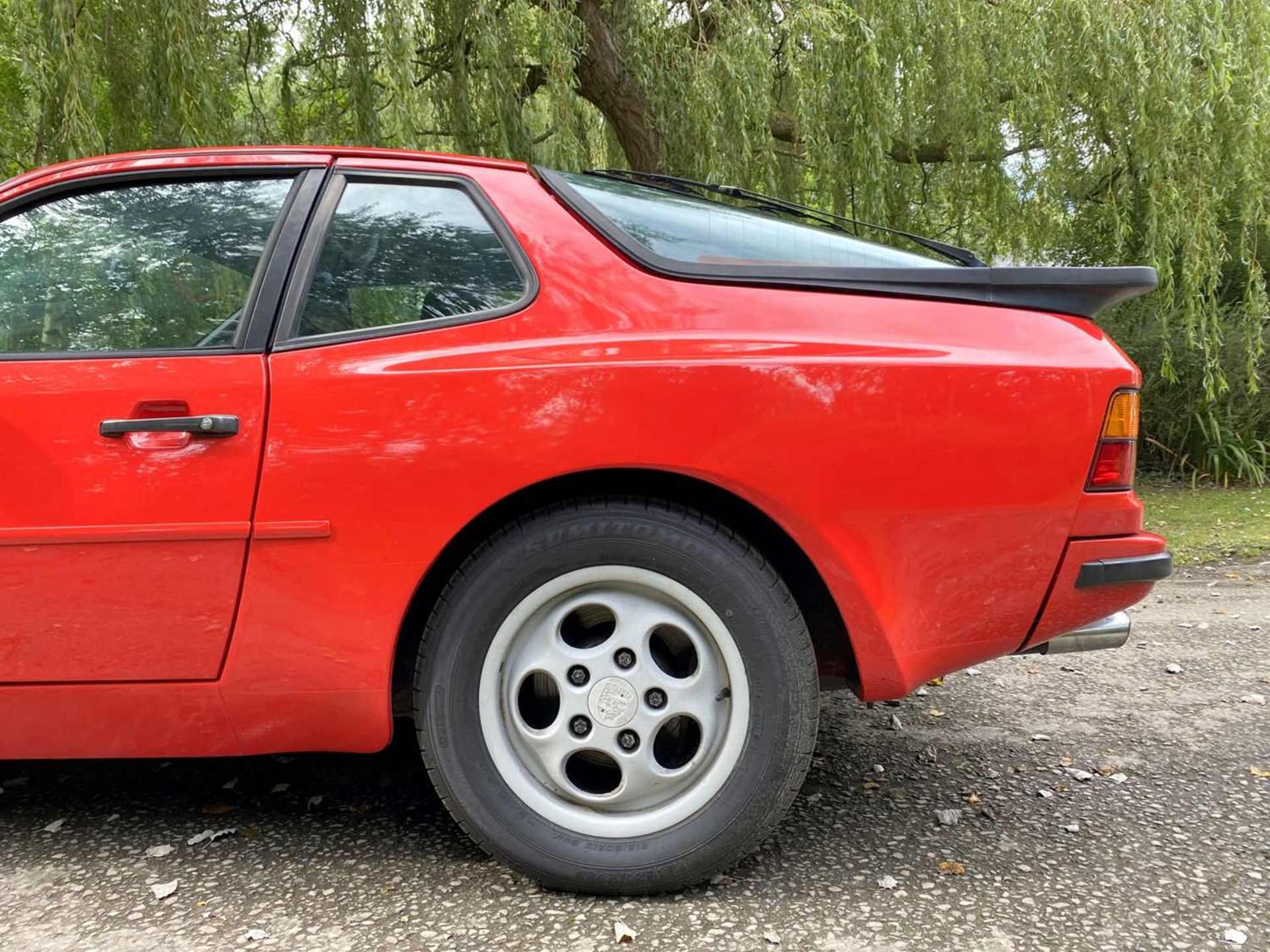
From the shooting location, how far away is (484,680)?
2.02m

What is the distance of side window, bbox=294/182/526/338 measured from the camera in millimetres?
2109

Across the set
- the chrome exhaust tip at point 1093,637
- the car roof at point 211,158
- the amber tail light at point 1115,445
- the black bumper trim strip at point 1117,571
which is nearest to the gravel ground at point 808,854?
the chrome exhaust tip at point 1093,637

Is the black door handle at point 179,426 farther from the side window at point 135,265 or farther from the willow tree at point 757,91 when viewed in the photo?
the willow tree at point 757,91

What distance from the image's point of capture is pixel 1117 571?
81.3 inches

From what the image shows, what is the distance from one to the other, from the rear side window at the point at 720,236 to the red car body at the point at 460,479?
0.14m

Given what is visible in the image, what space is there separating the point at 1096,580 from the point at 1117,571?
0.17 feet

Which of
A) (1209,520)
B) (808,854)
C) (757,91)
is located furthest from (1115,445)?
(1209,520)

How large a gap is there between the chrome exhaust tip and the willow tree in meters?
3.99

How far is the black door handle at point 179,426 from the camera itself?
197 cm

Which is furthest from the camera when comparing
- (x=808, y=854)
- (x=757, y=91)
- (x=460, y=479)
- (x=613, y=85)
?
(x=613, y=85)

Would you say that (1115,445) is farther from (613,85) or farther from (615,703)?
(613,85)

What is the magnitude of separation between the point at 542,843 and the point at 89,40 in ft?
16.2

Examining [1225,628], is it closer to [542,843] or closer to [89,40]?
[542,843]

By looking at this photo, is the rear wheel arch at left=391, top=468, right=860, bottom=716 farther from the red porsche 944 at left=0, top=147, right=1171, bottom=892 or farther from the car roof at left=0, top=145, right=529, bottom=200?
the car roof at left=0, top=145, right=529, bottom=200
